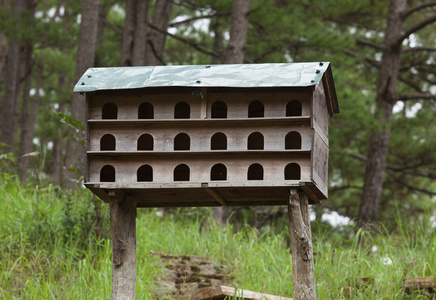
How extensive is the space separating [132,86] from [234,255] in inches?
150

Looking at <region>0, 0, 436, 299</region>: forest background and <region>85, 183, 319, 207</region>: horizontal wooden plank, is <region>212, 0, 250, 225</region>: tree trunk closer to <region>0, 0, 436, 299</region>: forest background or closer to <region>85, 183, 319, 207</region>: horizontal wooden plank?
<region>0, 0, 436, 299</region>: forest background

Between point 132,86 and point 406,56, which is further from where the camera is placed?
point 406,56

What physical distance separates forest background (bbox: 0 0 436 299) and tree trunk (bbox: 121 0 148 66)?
3cm

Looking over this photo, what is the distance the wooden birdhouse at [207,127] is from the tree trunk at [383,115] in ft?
24.7

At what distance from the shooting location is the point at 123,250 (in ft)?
18.1

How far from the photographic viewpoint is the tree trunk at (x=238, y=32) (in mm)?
11281

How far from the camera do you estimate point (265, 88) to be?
199 inches

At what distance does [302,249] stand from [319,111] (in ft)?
3.80

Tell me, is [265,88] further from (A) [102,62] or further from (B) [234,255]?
(A) [102,62]

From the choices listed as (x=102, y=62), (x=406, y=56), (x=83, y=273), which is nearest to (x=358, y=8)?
(x=406, y=56)

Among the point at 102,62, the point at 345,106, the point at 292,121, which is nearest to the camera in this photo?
the point at 292,121

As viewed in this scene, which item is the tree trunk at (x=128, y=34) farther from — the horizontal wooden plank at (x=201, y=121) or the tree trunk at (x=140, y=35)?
the horizontal wooden plank at (x=201, y=121)

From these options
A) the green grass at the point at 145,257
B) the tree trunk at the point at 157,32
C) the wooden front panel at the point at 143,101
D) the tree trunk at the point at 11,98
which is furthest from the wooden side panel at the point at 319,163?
the tree trunk at the point at 11,98

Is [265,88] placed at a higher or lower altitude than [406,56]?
lower
